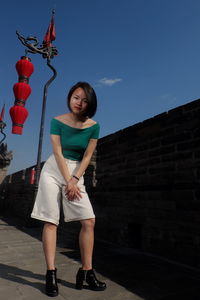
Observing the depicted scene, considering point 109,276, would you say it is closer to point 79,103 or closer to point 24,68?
point 79,103

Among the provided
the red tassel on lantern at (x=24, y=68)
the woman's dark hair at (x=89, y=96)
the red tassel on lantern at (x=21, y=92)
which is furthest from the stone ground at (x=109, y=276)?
the red tassel on lantern at (x=24, y=68)

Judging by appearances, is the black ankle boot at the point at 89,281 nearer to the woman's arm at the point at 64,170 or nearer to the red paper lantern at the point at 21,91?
the woman's arm at the point at 64,170

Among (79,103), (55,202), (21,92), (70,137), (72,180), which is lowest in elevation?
(55,202)

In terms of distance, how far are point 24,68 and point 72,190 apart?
22.2ft

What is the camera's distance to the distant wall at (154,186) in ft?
9.26

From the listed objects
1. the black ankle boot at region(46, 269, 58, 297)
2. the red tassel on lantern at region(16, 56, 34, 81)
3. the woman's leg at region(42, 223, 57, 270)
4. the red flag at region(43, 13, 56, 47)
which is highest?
the red flag at region(43, 13, 56, 47)

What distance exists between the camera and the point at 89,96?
2.03 meters

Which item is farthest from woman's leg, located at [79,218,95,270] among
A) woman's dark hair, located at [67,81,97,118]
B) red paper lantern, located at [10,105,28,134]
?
red paper lantern, located at [10,105,28,134]

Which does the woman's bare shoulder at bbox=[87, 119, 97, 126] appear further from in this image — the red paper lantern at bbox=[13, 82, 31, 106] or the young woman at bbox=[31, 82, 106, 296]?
the red paper lantern at bbox=[13, 82, 31, 106]

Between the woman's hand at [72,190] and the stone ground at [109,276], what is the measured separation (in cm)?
66

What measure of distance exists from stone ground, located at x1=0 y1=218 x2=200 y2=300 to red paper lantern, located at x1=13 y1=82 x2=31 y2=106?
17.5 feet

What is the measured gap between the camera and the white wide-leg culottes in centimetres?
187

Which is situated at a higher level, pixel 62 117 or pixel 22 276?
pixel 62 117

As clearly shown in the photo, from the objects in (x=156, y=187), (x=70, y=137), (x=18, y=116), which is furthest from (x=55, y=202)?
→ (x=18, y=116)
